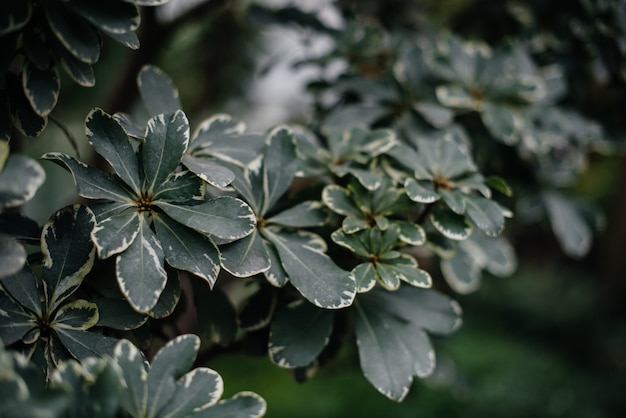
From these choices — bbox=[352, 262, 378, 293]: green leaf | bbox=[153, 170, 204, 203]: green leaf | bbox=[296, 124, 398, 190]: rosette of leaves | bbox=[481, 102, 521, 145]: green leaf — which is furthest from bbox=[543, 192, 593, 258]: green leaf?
bbox=[153, 170, 204, 203]: green leaf

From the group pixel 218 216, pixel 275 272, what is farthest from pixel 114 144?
pixel 275 272

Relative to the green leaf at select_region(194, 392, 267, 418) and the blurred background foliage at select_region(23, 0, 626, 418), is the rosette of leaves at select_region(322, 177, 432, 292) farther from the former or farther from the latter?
the blurred background foliage at select_region(23, 0, 626, 418)

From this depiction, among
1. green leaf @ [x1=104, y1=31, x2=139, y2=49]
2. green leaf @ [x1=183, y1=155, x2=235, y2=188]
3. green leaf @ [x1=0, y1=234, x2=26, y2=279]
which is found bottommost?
green leaf @ [x1=183, y1=155, x2=235, y2=188]

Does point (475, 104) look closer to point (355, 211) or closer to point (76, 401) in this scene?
point (355, 211)

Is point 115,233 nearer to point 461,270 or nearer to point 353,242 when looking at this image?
point 353,242

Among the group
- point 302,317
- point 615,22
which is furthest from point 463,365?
point 302,317

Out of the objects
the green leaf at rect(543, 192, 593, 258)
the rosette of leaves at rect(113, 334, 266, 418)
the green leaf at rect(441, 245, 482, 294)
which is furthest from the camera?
the green leaf at rect(543, 192, 593, 258)

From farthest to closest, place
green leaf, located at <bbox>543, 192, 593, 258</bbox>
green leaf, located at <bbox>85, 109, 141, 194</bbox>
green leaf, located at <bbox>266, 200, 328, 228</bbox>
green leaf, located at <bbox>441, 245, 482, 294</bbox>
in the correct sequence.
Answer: green leaf, located at <bbox>543, 192, 593, 258</bbox> < green leaf, located at <bbox>441, 245, 482, 294</bbox> < green leaf, located at <bbox>266, 200, 328, 228</bbox> < green leaf, located at <bbox>85, 109, 141, 194</bbox>
